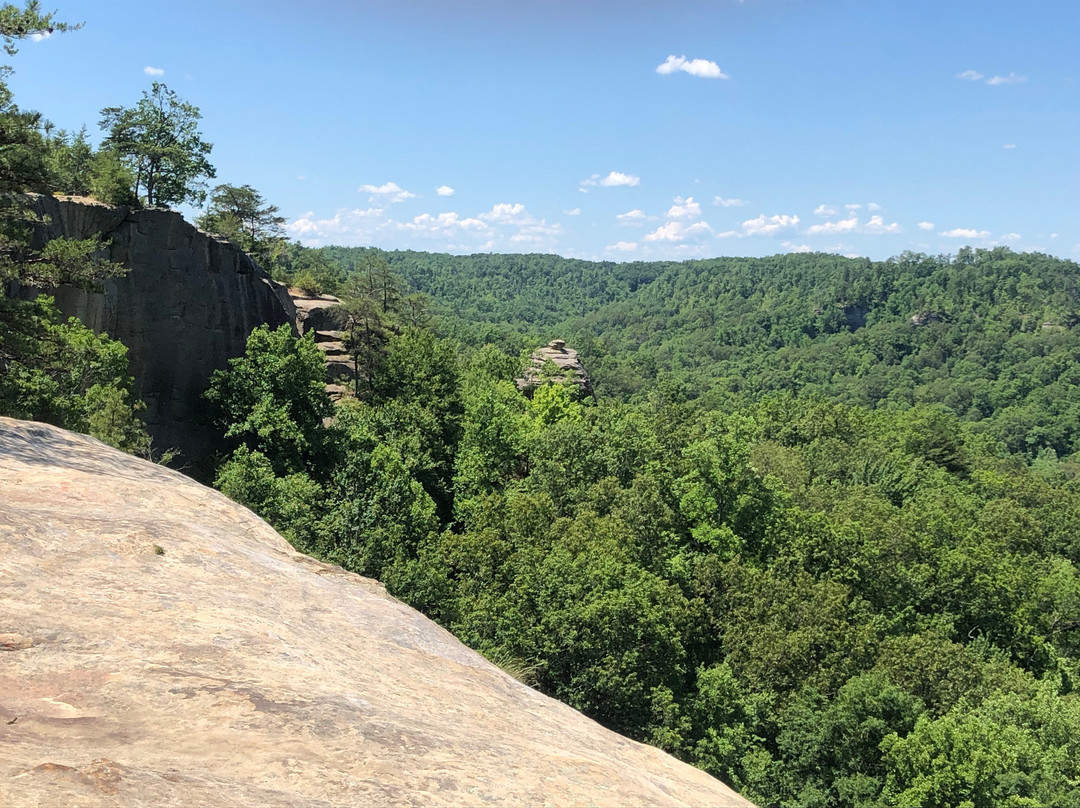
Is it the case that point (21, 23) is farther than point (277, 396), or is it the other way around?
point (277, 396)

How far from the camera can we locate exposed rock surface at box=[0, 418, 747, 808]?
17.6 feet

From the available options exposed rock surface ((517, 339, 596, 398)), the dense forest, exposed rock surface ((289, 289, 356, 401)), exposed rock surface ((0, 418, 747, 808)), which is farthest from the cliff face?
exposed rock surface ((517, 339, 596, 398))

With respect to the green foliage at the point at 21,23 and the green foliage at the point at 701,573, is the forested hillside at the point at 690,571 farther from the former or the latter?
the green foliage at the point at 21,23

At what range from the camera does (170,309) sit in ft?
114

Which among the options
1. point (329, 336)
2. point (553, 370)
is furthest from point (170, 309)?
point (553, 370)

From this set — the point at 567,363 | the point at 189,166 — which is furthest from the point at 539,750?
the point at 567,363

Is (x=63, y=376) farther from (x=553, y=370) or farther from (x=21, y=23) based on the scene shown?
(x=553, y=370)

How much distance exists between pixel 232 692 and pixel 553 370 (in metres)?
57.0

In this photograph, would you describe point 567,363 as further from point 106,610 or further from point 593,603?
point 106,610

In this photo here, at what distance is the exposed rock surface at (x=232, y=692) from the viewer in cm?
538

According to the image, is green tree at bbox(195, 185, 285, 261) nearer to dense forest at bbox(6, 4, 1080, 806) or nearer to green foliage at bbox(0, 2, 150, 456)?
dense forest at bbox(6, 4, 1080, 806)

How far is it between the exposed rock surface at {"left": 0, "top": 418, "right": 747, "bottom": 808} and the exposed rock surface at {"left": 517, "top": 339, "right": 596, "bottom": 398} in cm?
5048

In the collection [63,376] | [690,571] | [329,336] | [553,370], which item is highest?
[329,336]

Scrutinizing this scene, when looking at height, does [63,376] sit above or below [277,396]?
above
